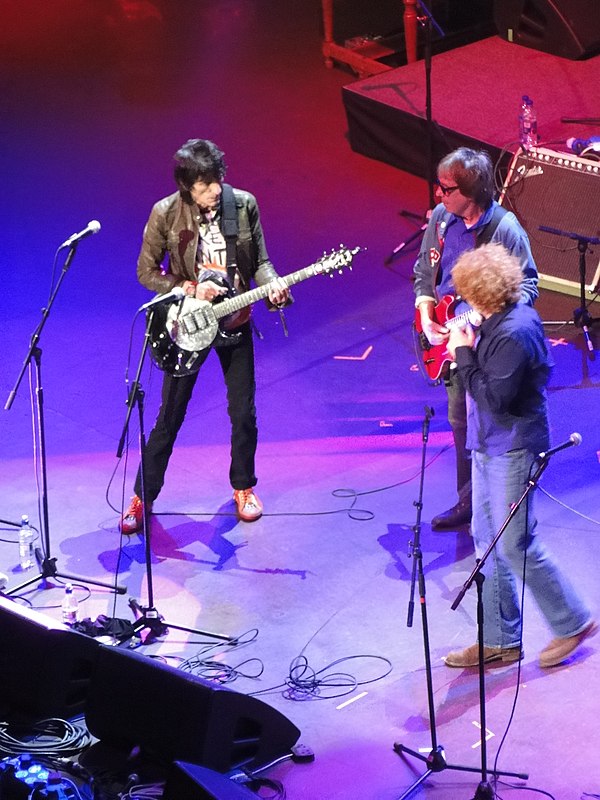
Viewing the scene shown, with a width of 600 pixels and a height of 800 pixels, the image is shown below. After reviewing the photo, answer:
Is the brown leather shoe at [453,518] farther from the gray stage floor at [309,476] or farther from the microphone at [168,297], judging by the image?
the microphone at [168,297]

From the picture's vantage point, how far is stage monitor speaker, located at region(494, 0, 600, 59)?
11.6 meters

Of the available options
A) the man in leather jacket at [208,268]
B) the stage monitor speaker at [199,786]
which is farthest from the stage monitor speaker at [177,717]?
the man in leather jacket at [208,268]

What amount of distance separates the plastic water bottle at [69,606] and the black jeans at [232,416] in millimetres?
718

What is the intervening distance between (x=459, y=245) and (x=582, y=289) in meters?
2.38

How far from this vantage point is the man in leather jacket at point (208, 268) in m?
6.36

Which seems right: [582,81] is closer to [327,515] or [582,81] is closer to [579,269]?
[579,269]

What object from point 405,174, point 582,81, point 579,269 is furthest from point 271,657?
point 582,81

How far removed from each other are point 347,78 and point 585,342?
6143 mm

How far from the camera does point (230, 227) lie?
6414 mm

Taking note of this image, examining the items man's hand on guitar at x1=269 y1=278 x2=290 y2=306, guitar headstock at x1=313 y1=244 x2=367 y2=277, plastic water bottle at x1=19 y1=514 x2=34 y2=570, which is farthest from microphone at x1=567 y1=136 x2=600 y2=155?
Answer: plastic water bottle at x1=19 y1=514 x2=34 y2=570

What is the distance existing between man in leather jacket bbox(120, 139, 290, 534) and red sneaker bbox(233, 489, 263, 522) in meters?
0.28

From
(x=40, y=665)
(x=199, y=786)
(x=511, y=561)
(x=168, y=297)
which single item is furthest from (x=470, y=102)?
(x=199, y=786)

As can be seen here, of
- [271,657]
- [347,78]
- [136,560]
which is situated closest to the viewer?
[271,657]

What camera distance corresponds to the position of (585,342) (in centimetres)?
846
